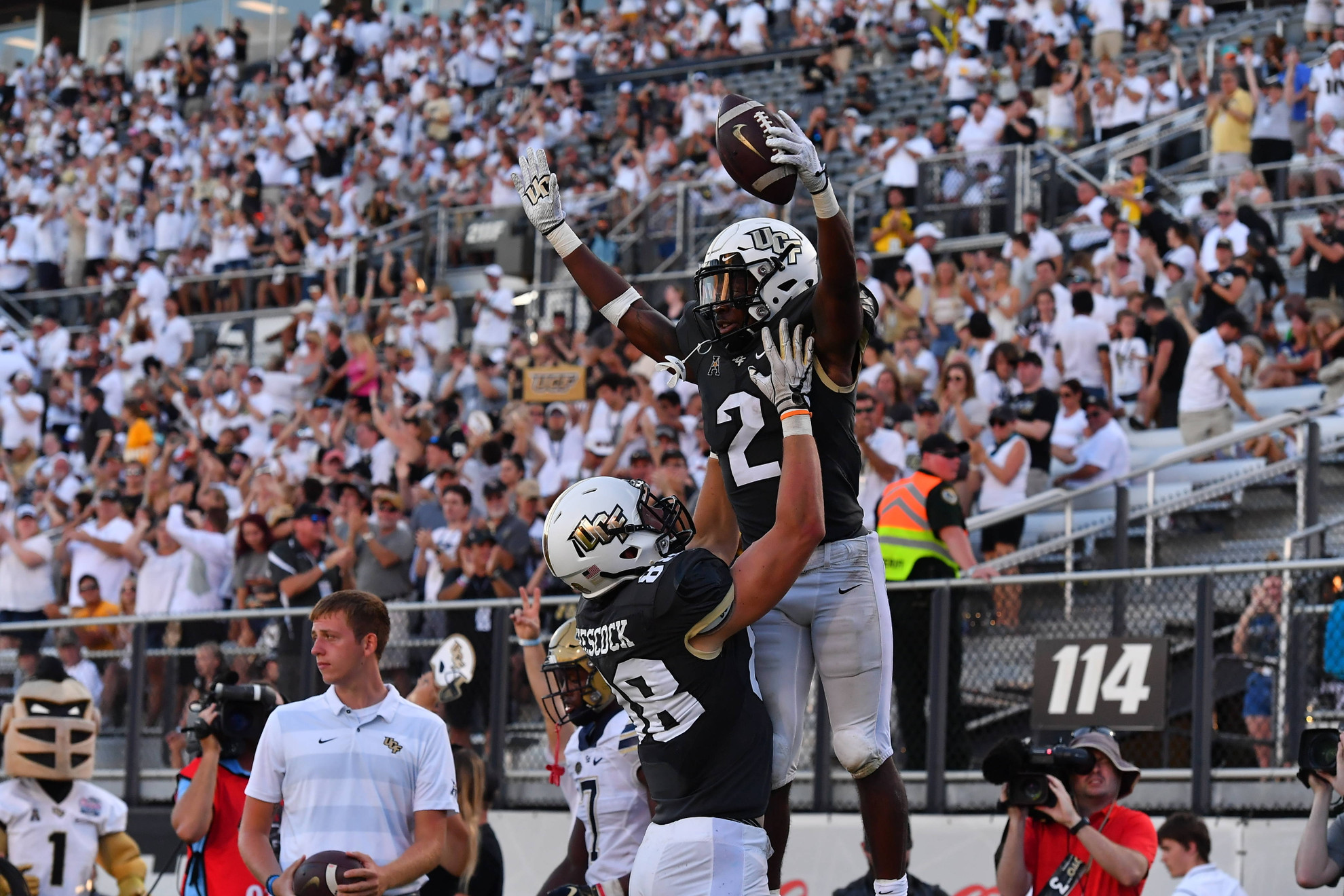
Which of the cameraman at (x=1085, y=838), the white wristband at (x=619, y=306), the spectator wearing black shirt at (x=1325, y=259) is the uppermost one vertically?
the spectator wearing black shirt at (x=1325, y=259)

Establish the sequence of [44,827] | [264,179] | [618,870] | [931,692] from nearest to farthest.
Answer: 1. [618,870]
2. [44,827]
3. [931,692]
4. [264,179]

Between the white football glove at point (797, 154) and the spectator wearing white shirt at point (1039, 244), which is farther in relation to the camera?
the spectator wearing white shirt at point (1039, 244)

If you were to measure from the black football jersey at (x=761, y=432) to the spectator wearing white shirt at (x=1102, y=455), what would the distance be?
21.7ft

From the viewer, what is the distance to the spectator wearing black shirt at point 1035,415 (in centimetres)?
1223

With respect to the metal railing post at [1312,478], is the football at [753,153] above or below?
above

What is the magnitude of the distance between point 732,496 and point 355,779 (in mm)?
1475

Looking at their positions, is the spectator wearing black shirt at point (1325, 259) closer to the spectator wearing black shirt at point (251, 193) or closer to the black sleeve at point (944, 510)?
the black sleeve at point (944, 510)

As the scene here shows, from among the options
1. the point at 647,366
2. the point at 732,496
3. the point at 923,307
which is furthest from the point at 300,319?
the point at 732,496

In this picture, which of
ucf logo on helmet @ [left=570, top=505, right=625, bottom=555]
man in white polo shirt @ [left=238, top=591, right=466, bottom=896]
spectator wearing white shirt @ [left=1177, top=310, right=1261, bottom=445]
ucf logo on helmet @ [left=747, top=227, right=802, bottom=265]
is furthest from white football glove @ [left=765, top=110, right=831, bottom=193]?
spectator wearing white shirt @ [left=1177, top=310, right=1261, bottom=445]

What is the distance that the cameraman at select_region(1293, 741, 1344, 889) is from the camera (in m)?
6.27

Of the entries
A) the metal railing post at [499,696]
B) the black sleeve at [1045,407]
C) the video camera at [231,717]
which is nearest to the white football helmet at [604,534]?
the video camera at [231,717]

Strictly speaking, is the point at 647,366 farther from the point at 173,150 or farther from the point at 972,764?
the point at 173,150

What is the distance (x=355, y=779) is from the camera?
19.6ft

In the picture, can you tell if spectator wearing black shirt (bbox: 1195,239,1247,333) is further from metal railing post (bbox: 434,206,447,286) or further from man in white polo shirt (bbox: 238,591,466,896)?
metal railing post (bbox: 434,206,447,286)
